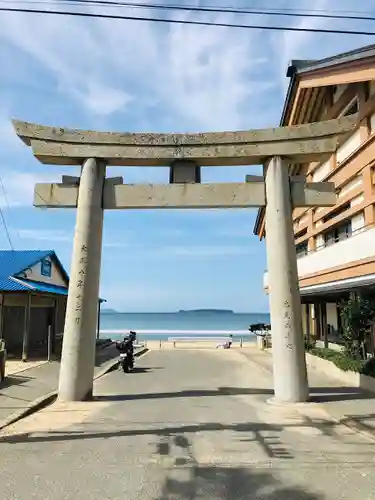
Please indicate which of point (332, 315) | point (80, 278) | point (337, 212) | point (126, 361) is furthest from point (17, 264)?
point (332, 315)

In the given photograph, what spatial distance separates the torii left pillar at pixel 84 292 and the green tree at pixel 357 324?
8.48 m

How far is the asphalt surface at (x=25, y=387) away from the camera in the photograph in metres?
10.2

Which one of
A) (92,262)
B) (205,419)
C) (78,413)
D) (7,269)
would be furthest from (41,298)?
(205,419)

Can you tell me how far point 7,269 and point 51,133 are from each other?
39.8 ft

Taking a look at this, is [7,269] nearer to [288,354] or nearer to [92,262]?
[92,262]

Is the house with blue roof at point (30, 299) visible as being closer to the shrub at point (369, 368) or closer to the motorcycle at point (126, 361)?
the motorcycle at point (126, 361)

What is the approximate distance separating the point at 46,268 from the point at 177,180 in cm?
1512

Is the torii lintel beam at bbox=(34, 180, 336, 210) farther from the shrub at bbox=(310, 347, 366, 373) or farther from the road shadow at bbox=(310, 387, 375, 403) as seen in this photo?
the shrub at bbox=(310, 347, 366, 373)

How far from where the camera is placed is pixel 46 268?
2466cm

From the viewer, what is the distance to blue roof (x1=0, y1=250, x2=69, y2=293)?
64.9 feet

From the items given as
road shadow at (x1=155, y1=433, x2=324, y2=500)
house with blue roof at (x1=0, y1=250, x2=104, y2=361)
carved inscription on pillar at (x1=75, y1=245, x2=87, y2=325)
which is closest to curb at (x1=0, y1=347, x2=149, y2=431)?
carved inscription on pillar at (x1=75, y1=245, x2=87, y2=325)

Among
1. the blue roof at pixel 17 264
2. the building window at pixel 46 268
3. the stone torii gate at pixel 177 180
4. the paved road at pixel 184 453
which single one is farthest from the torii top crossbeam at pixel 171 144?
the building window at pixel 46 268

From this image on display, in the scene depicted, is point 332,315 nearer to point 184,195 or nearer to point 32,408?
point 184,195

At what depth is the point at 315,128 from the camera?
11641 millimetres
